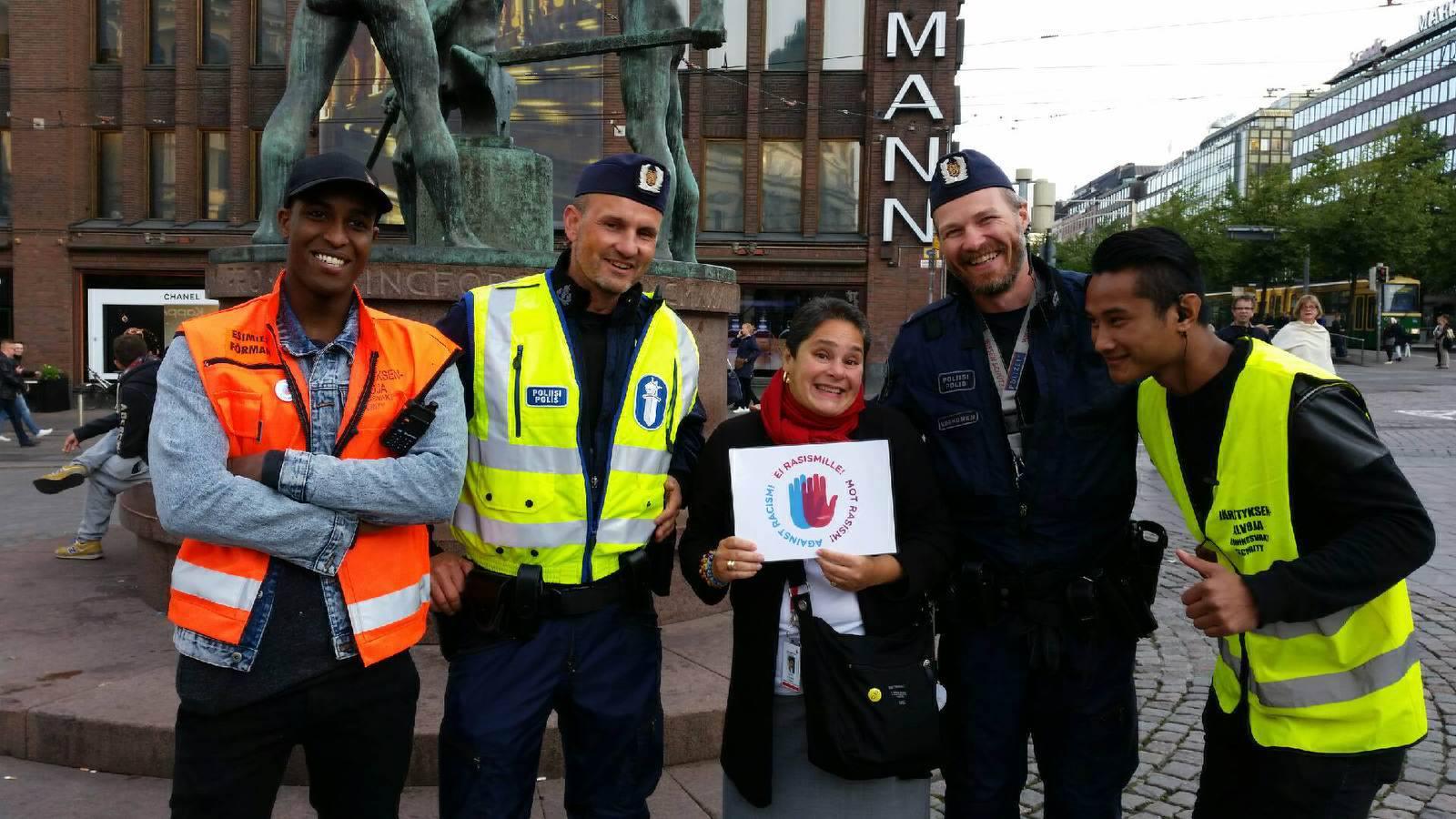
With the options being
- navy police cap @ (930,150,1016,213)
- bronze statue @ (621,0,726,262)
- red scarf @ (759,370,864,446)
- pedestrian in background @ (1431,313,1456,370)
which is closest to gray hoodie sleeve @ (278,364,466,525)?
red scarf @ (759,370,864,446)

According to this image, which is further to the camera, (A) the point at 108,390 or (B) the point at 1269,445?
(A) the point at 108,390

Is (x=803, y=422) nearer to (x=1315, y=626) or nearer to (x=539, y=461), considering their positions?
(x=539, y=461)

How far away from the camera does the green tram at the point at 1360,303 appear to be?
40281 millimetres

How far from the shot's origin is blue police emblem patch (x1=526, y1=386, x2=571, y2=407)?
2.71 metres

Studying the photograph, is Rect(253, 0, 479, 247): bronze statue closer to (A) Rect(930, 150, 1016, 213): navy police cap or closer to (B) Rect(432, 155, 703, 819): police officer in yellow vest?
(B) Rect(432, 155, 703, 819): police officer in yellow vest

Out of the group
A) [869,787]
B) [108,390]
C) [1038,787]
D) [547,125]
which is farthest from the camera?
[547,125]

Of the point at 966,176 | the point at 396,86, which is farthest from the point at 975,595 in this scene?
the point at 396,86

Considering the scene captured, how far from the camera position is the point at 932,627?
9.48ft

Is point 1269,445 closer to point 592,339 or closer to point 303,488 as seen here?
point 592,339

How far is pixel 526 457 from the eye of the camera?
2.70m

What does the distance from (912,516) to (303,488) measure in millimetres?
1475

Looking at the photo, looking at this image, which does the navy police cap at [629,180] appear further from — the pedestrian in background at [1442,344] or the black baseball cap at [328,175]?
the pedestrian in background at [1442,344]

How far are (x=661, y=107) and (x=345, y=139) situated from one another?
21.4 metres

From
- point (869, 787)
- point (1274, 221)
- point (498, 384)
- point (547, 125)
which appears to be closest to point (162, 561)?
point (498, 384)
